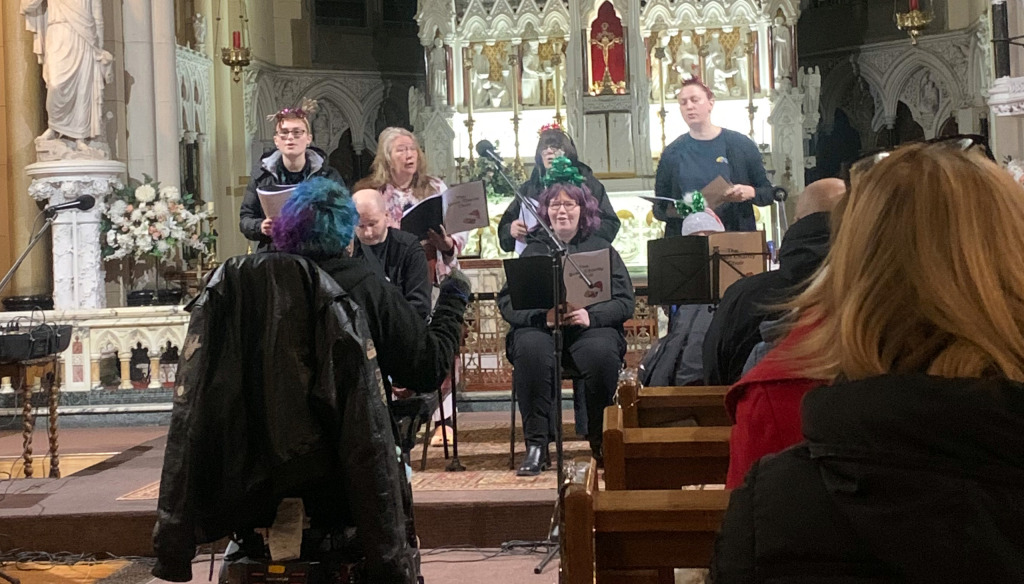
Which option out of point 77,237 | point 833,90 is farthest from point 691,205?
point 833,90

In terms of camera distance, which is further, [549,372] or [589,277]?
[549,372]

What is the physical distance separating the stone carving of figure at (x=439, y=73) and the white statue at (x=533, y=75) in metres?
0.79

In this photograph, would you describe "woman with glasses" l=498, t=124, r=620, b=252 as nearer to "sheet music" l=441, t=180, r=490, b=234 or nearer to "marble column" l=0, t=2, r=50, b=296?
"sheet music" l=441, t=180, r=490, b=234

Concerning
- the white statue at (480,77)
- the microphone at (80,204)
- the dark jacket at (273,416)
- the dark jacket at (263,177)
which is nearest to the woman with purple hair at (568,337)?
the dark jacket at (263,177)

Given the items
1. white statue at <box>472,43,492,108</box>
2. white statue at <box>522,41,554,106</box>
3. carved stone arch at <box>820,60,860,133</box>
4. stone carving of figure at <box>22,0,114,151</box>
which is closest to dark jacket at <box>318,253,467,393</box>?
stone carving of figure at <box>22,0,114,151</box>

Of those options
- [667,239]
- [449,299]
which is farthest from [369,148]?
[449,299]

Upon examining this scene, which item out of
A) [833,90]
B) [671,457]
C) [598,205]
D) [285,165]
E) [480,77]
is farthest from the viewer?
[833,90]

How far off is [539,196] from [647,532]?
12.9 ft

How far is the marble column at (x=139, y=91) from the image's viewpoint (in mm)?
9344

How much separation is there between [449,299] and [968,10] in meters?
9.79

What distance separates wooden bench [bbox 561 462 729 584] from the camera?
1825 mm

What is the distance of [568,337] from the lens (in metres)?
5.52

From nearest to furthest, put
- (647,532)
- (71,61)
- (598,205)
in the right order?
(647,532)
(598,205)
(71,61)

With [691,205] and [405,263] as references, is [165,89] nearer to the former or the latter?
[691,205]
